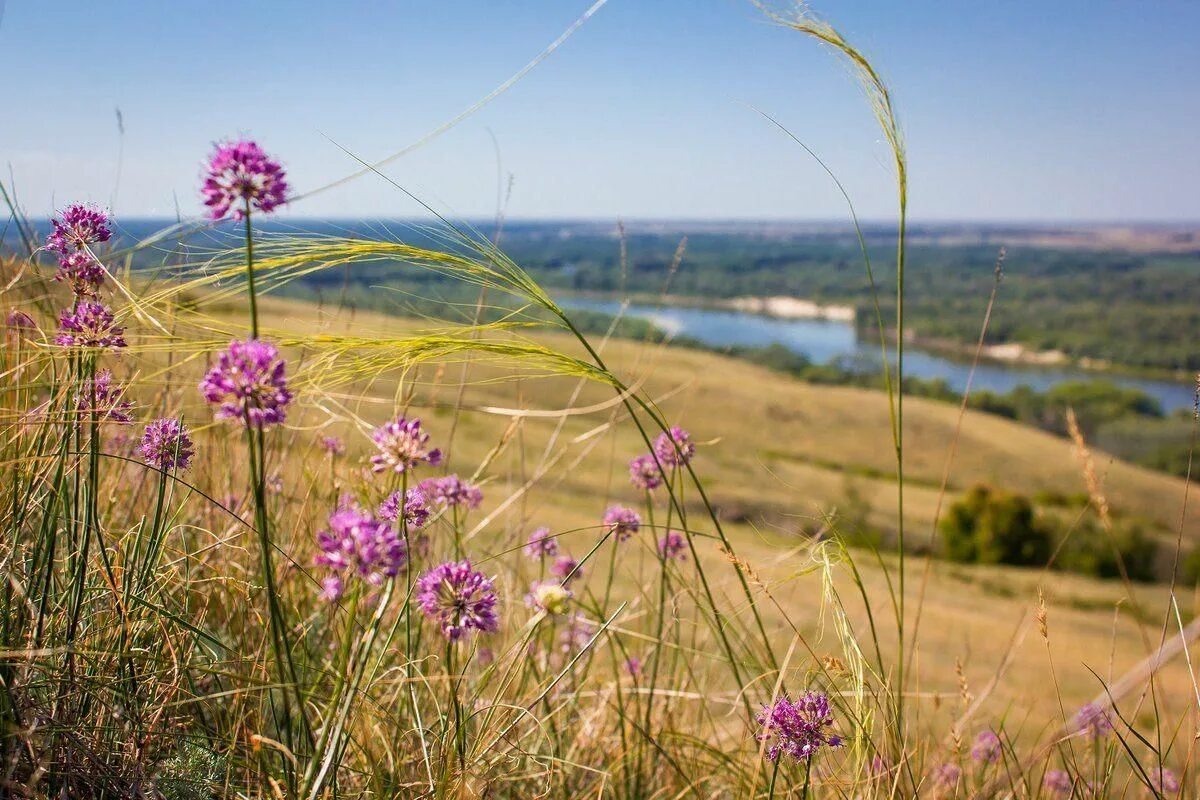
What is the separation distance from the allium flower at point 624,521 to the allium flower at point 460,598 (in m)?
0.65

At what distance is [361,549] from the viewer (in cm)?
93

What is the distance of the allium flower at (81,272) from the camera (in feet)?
4.75

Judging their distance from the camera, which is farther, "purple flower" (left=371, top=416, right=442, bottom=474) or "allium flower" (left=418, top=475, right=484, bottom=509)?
"allium flower" (left=418, top=475, right=484, bottom=509)

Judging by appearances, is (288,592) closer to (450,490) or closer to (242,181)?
(450,490)

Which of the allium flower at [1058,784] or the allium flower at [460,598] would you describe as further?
the allium flower at [1058,784]

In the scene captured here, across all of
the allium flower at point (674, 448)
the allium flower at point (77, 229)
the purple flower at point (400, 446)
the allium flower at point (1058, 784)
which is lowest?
the allium flower at point (1058, 784)

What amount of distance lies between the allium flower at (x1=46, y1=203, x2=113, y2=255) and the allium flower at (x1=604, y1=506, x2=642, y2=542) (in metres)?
1.19

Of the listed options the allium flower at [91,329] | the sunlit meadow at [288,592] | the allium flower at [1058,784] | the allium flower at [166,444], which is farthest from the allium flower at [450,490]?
the allium flower at [1058,784]

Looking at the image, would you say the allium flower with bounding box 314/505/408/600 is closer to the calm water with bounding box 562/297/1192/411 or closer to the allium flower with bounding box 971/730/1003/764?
A: the allium flower with bounding box 971/730/1003/764

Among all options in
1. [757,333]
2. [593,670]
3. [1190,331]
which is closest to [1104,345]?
[1190,331]

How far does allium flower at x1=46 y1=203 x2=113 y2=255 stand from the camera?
148 centimetres

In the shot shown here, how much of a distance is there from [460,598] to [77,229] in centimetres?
97

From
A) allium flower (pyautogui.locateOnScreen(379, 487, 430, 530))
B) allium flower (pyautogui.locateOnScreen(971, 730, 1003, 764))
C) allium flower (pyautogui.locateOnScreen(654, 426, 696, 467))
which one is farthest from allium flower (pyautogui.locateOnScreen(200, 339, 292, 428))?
allium flower (pyautogui.locateOnScreen(971, 730, 1003, 764))

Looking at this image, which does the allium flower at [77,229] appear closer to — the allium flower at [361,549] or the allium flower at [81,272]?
the allium flower at [81,272]
